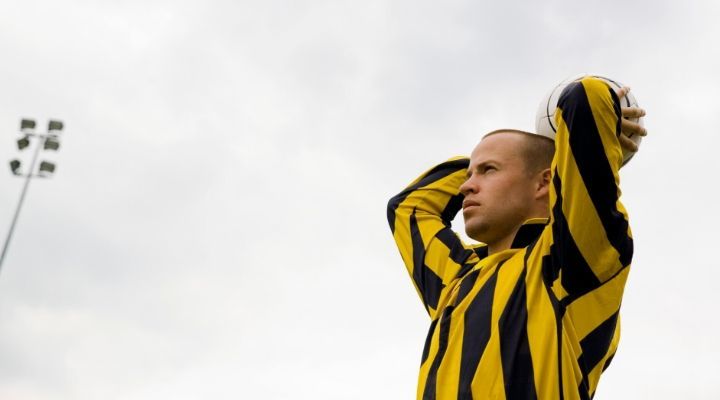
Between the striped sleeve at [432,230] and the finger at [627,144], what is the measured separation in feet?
3.00

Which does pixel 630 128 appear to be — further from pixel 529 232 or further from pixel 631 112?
pixel 529 232

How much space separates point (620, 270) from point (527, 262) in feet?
1.10

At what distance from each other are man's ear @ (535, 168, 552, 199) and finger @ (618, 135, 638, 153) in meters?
0.44

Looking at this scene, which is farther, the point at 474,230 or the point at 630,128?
the point at 474,230

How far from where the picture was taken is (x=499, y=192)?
3.23m

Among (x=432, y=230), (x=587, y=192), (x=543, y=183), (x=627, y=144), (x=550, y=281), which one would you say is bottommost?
(x=550, y=281)

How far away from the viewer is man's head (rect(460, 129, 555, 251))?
3.21 metres

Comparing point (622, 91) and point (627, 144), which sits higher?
point (622, 91)

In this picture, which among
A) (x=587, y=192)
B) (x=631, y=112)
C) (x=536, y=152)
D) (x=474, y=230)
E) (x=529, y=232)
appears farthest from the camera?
(x=536, y=152)

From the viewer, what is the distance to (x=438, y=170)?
171 inches

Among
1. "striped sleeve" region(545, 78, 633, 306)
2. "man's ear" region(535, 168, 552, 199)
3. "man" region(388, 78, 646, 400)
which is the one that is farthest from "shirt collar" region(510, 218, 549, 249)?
"striped sleeve" region(545, 78, 633, 306)

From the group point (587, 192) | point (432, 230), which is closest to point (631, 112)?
point (587, 192)

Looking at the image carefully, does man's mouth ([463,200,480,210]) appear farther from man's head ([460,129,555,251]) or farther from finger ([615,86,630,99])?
finger ([615,86,630,99])

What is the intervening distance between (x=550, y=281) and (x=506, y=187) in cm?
63
